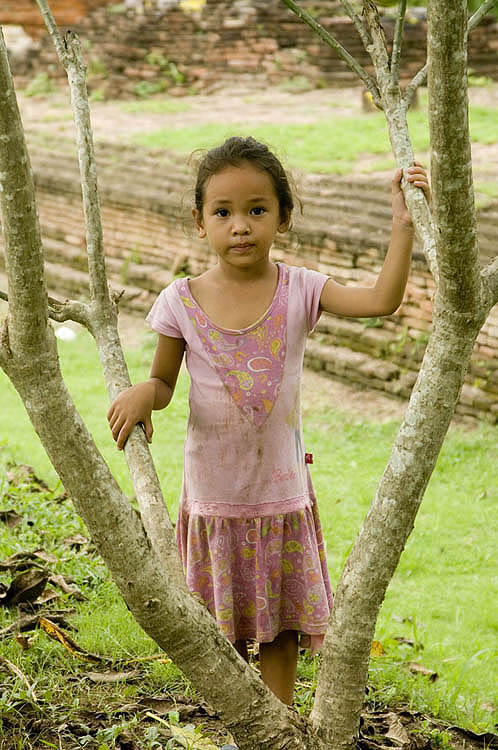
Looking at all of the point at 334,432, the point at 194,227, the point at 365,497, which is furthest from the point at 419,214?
the point at 334,432

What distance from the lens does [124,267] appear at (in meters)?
7.64

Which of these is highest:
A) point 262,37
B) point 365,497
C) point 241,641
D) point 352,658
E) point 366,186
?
point 262,37

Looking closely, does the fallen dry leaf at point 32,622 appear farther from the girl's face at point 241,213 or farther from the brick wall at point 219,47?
the brick wall at point 219,47

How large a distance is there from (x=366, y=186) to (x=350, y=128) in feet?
9.26

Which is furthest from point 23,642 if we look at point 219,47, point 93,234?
point 219,47

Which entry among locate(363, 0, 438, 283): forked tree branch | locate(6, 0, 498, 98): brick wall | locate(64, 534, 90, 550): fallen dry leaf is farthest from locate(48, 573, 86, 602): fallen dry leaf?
Answer: locate(6, 0, 498, 98): brick wall

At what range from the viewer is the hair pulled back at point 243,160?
2.11 metres

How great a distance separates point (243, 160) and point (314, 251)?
4.09 metres

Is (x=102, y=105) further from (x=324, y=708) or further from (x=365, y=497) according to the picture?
(x=324, y=708)

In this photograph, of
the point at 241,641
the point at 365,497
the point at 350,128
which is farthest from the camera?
the point at 350,128

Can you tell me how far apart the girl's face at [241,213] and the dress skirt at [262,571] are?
0.58 metres

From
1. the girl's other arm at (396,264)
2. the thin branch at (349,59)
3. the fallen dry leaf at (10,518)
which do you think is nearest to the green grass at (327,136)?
the fallen dry leaf at (10,518)

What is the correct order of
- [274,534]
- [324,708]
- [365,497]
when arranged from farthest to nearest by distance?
[365,497]
[274,534]
[324,708]

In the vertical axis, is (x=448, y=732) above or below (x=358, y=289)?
below
